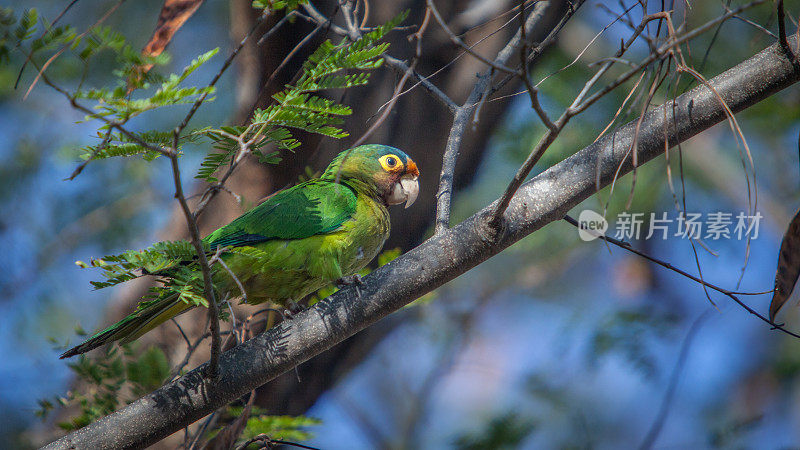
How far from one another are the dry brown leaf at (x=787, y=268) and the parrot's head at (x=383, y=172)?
2056mm

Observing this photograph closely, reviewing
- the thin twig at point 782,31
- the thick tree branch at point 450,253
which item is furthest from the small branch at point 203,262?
the thin twig at point 782,31

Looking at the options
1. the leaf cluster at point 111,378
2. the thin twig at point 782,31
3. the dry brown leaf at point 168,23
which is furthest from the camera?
the leaf cluster at point 111,378

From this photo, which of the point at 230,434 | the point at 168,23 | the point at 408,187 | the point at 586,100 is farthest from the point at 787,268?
the point at 168,23

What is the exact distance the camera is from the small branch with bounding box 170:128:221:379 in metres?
1.50

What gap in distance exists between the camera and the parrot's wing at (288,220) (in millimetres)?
3182

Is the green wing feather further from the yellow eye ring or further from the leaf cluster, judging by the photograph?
the leaf cluster

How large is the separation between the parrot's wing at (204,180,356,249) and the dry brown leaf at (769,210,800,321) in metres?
2.03

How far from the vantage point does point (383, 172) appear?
3.73 meters

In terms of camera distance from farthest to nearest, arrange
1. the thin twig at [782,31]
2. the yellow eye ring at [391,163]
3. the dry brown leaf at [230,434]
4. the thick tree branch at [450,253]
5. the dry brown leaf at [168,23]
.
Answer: the yellow eye ring at [391,163]
the dry brown leaf at [230,434]
the dry brown leaf at [168,23]
the thick tree branch at [450,253]
the thin twig at [782,31]

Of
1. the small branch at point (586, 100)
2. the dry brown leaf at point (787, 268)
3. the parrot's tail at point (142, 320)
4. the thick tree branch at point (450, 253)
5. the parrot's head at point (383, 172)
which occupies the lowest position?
the dry brown leaf at point (787, 268)

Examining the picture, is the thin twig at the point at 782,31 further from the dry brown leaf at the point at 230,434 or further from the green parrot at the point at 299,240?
the dry brown leaf at the point at 230,434

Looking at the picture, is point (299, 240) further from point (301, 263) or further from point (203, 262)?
point (203, 262)

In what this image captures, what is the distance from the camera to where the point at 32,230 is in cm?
602

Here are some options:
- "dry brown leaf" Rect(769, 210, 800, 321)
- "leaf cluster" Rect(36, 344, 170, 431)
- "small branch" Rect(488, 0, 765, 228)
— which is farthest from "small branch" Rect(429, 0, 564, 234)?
"leaf cluster" Rect(36, 344, 170, 431)
